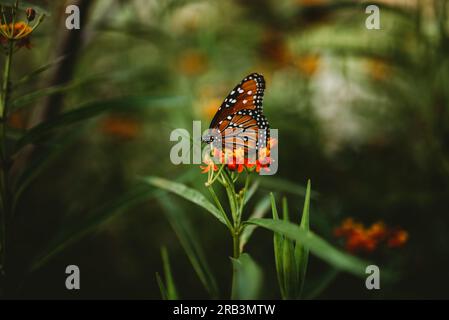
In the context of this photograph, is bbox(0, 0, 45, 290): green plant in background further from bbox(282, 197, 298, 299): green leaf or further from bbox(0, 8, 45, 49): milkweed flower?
bbox(282, 197, 298, 299): green leaf

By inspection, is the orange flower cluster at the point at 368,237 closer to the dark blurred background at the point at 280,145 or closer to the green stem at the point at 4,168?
the dark blurred background at the point at 280,145

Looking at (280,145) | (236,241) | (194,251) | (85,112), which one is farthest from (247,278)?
(280,145)

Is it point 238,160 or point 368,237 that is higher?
point 238,160

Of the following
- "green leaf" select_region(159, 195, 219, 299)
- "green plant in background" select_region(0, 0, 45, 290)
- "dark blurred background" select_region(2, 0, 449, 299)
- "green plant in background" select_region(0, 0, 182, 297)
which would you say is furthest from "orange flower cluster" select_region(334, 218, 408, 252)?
"green plant in background" select_region(0, 0, 45, 290)

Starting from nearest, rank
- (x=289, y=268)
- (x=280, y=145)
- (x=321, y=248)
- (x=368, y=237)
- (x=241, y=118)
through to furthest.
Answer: (x=321, y=248)
(x=289, y=268)
(x=241, y=118)
(x=368, y=237)
(x=280, y=145)

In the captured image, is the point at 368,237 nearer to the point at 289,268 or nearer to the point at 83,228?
the point at 289,268

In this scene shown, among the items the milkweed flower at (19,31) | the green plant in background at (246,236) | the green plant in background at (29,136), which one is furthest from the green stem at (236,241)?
the milkweed flower at (19,31)

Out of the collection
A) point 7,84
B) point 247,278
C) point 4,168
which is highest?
point 7,84
